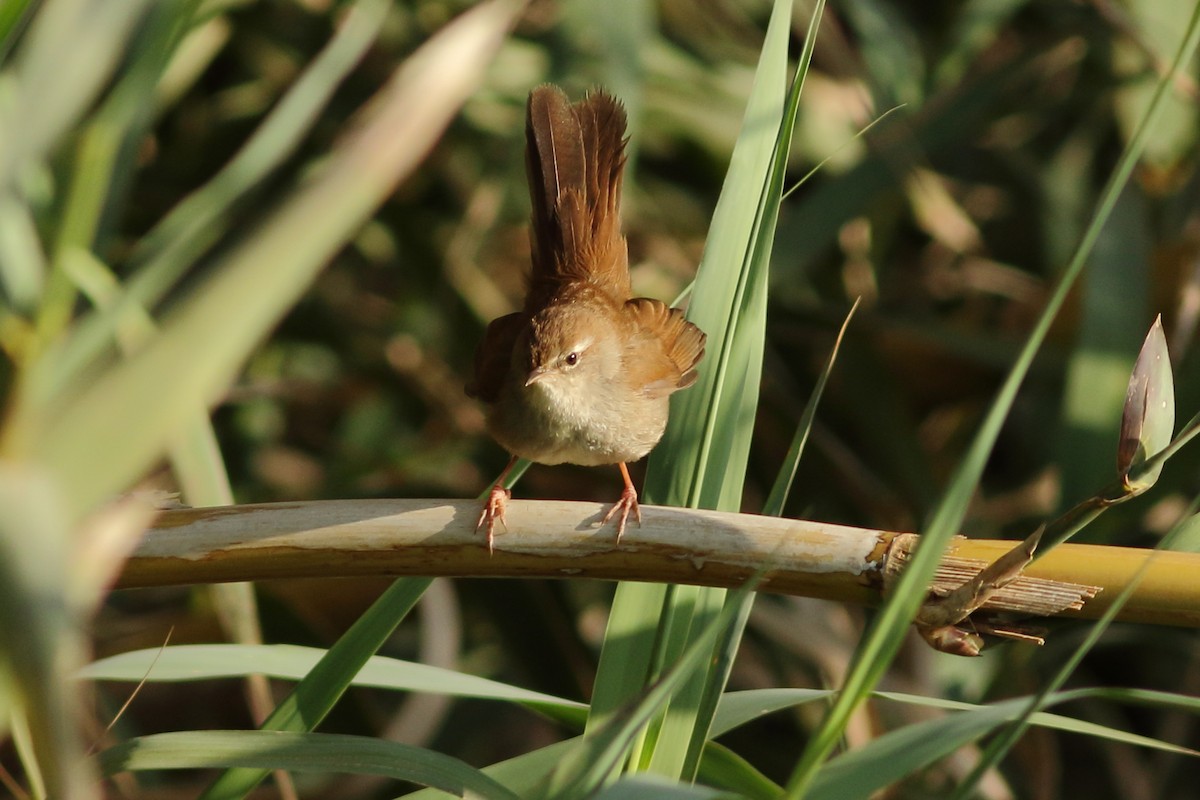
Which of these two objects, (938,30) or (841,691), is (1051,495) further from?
(841,691)

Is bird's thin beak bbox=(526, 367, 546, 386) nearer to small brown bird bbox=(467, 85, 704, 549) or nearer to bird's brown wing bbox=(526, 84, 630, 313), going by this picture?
small brown bird bbox=(467, 85, 704, 549)

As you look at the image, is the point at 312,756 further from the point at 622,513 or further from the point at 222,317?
the point at 222,317

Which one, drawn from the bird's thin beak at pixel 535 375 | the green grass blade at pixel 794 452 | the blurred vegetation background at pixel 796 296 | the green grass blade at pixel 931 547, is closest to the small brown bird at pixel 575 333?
the bird's thin beak at pixel 535 375

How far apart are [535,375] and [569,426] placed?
0.12 meters

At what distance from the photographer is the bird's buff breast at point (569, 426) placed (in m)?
2.36

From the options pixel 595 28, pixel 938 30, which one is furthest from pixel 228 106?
pixel 938 30

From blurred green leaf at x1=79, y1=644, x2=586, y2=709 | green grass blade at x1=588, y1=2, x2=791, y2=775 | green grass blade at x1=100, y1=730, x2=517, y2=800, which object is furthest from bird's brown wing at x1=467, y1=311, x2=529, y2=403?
green grass blade at x1=100, y1=730, x2=517, y2=800

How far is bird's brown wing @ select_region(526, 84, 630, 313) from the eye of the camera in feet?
7.86

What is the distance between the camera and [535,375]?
94.5 inches

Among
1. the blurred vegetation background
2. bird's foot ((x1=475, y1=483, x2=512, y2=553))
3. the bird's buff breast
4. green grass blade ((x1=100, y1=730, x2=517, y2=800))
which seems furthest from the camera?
the blurred vegetation background

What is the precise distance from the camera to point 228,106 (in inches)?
159

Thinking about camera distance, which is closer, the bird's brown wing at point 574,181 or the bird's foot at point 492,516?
the bird's foot at point 492,516

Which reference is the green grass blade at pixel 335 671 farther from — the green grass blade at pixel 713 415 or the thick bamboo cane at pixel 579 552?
the green grass blade at pixel 713 415

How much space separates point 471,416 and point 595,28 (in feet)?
4.88
